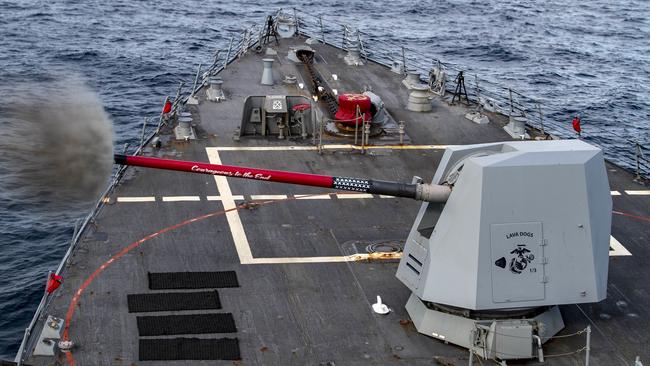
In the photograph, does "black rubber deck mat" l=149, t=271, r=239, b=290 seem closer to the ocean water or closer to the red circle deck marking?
the red circle deck marking

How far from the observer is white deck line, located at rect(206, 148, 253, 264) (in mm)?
20203

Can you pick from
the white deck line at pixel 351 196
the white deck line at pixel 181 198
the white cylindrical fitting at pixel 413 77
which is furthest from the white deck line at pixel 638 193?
the white deck line at pixel 181 198

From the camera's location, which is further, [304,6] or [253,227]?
[304,6]

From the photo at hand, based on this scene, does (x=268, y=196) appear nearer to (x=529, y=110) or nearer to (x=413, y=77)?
(x=413, y=77)

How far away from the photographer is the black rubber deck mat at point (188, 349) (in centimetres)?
1599

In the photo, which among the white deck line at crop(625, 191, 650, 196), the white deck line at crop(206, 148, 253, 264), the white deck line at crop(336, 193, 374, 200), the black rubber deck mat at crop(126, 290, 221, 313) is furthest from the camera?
the white deck line at crop(625, 191, 650, 196)

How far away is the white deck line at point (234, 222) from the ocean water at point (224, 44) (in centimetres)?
558

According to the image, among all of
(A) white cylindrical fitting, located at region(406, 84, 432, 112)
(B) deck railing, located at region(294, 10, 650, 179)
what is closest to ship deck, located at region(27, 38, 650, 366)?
(A) white cylindrical fitting, located at region(406, 84, 432, 112)

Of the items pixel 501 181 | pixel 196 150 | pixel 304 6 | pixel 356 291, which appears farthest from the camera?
pixel 304 6

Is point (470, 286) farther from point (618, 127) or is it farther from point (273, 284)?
point (618, 127)

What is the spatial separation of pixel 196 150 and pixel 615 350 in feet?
44.7

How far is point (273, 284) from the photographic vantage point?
740 inches

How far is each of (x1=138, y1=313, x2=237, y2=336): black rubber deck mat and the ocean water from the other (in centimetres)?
677

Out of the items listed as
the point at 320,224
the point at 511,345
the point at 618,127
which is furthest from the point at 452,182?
the point at 618,127
